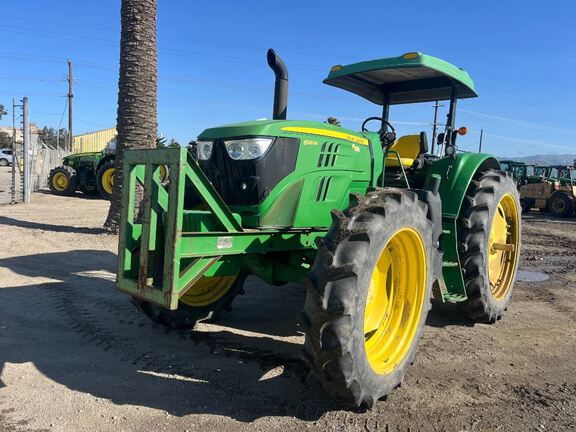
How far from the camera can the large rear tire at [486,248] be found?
4.91 metres

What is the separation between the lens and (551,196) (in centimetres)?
2136

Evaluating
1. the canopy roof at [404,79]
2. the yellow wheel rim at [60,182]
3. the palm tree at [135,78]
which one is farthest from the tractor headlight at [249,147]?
the yellow wheel rim at [60,182]

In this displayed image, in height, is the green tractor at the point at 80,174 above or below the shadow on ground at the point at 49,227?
above

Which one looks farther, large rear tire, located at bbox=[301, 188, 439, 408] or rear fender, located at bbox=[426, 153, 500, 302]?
rear fender, located at bbox=[426, 153, 500, 302]

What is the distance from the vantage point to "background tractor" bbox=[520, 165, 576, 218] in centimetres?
2064

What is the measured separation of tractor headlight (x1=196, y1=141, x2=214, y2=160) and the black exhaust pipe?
0.82 meters

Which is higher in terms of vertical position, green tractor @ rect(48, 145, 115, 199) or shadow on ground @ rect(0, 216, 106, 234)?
green tractor @ rect(48, 145, 115, 199)

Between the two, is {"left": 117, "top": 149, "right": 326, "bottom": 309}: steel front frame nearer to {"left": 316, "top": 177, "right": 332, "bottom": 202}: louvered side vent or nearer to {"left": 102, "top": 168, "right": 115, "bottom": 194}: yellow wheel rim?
{"left": 316, "top": 177, "right": 332, "bottom": 202}: louvered side vent

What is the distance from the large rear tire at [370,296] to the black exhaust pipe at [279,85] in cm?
151

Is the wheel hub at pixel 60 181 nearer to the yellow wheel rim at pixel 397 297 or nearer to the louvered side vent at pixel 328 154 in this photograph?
the louvered side vent at pixel 328 154

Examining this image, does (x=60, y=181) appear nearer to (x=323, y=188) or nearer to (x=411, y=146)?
(x=411, y=146)

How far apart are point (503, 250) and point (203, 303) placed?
11.0ft

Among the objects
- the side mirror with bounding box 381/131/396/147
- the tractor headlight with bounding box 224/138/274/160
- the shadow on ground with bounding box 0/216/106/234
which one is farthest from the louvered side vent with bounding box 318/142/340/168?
the shadow on ground with bounding box 0/216/106/234

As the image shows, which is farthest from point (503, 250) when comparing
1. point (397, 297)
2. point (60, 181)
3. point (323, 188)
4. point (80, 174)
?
point (60, 181)
